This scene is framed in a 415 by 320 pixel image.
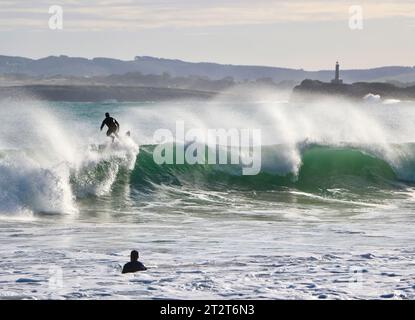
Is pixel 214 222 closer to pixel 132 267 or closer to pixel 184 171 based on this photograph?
pixel 132 267

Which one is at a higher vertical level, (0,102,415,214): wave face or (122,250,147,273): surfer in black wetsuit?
(0,102,415,214): wave face

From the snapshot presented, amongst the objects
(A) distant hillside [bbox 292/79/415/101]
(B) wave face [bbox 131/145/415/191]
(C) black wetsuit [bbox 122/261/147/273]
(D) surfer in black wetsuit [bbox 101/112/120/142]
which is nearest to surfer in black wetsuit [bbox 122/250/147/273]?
(C) black wetsuit [bbox 122/261/147/273]

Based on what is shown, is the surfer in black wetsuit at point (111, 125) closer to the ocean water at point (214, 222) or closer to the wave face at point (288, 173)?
the ocean water at point (214, 222)

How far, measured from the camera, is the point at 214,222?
65.3 ft

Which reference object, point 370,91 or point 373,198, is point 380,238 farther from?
point 370,91

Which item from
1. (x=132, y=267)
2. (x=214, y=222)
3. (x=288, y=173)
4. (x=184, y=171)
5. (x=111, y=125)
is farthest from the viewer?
(x=288, y=173)

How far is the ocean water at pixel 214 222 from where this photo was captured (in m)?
12.6

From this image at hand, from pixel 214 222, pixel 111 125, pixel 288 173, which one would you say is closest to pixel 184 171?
pixel 111 125

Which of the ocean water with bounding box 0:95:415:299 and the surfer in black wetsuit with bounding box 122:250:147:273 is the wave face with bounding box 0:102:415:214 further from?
the surfer in black wetsuit with bounding box 122:250:147:273

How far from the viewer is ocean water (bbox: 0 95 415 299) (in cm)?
1260

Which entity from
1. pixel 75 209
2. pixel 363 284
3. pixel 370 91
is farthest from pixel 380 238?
pixel 370 91

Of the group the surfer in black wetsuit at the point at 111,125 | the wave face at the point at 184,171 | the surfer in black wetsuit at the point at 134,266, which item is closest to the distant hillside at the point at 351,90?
the wave face at the point at 184,171

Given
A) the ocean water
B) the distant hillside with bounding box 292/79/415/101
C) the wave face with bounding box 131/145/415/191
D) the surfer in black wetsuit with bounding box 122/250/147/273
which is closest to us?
the ocean water

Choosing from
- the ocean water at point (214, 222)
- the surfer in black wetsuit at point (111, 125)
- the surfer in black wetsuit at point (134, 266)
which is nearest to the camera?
the ocean water at point (214, 222)
